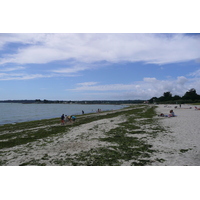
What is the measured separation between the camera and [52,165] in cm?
793

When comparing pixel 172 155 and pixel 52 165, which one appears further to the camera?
pixel 172 155

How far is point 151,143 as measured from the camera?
10930mm

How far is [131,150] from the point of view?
955cm

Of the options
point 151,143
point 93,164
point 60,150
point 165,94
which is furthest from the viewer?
point 165,94

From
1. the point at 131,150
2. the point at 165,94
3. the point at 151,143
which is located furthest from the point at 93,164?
the point at 165,94

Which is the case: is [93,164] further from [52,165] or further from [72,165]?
[52,165]

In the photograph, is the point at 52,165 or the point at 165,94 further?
the point at 165,94
